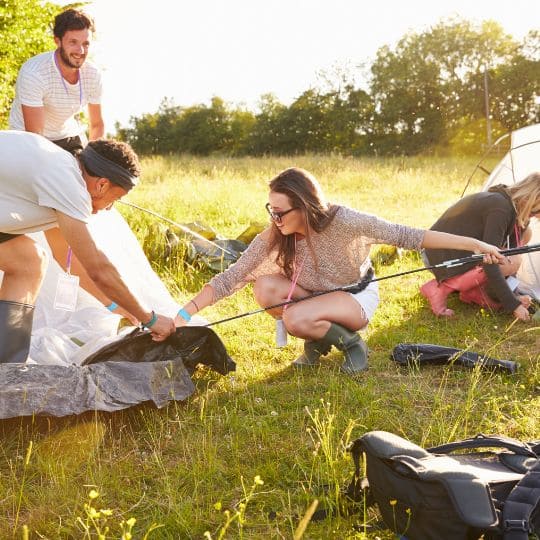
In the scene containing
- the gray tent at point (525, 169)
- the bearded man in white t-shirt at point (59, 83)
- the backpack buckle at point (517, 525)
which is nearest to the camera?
the backpack buckle at point (517, 525)

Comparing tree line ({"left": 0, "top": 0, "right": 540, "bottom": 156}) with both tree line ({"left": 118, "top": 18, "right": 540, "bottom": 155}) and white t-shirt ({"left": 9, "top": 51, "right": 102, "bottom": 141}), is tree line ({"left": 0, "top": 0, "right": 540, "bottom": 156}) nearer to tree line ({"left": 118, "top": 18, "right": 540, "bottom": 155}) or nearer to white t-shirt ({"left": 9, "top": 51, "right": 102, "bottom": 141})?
tree line ({"left": 118, "top": 18, "right": 540, "bottom": 155})

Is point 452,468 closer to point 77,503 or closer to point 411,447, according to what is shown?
point 411,447

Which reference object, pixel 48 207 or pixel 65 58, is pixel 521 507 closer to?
pixel 48 207

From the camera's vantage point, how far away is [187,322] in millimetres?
3793

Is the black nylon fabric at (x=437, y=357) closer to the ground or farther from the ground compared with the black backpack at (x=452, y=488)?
closer to the ground

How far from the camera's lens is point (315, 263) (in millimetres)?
3855

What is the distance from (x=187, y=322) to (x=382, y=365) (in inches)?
47.8

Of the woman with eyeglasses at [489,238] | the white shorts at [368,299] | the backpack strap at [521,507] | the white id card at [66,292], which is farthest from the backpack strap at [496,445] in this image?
the woman with eyeglasses at [489,238]

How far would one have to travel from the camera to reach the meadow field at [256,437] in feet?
7.82

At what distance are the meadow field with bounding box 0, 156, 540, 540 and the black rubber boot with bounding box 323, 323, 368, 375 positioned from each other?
0.09 meters

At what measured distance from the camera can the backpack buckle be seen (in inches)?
74.4

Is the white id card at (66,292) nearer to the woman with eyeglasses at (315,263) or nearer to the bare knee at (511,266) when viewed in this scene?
the woman with eyeglasses at (315,263)

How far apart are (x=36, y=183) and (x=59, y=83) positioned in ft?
5.18

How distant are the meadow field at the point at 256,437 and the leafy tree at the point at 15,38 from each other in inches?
475
